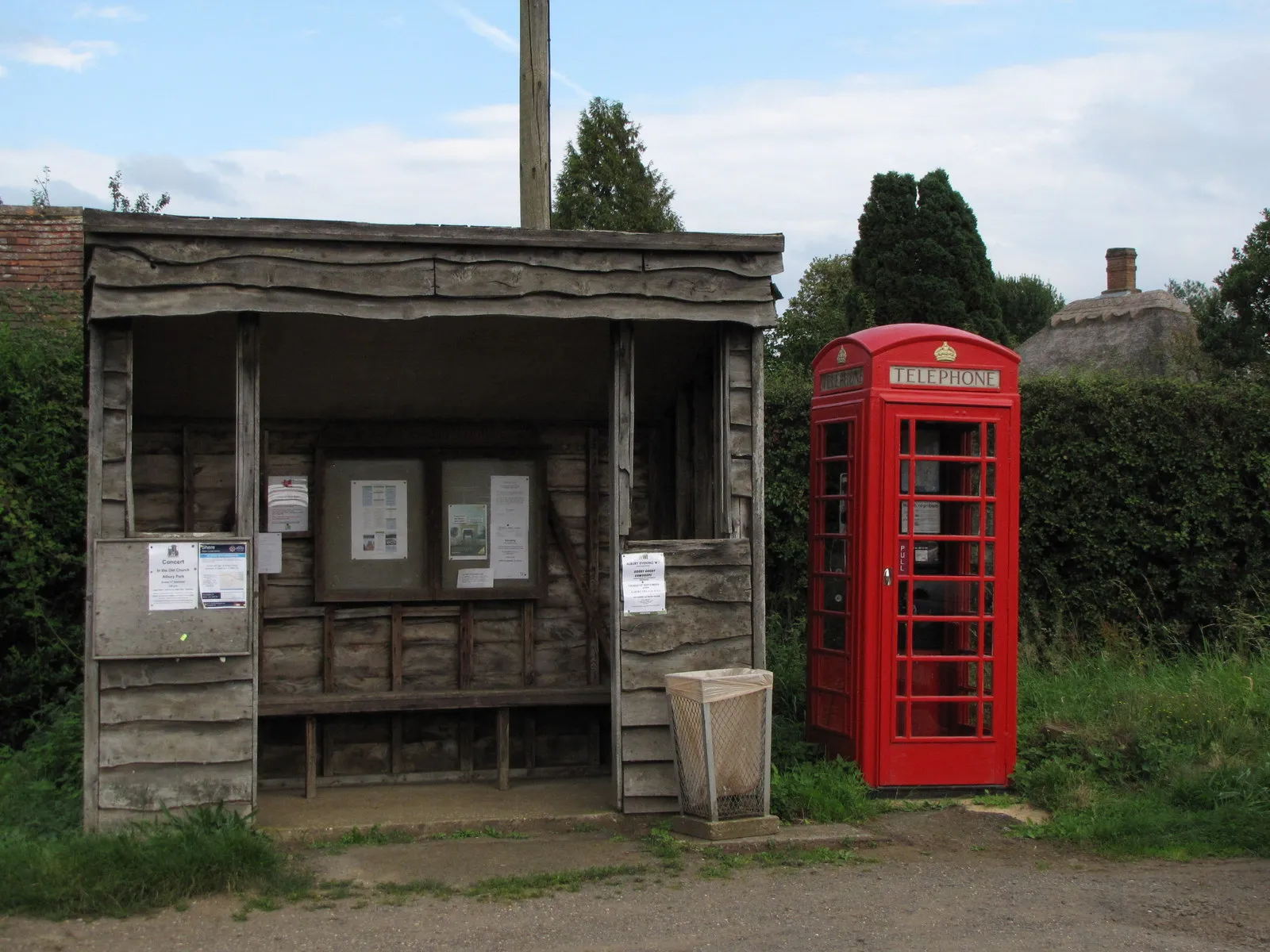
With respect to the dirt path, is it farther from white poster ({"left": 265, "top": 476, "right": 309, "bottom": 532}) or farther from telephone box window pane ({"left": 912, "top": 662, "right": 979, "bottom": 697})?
white poster ({"left": 265, "top": 476, "right": 309, "bottom": 532})

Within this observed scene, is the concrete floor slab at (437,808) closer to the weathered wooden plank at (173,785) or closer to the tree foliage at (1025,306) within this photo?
the weathered wooden plank at (173,785)

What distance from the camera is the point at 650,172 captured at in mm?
32500

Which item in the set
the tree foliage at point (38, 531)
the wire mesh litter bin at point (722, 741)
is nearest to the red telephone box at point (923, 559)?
the wire mesh litter bin at point (722, 741)

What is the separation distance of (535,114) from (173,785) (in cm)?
514

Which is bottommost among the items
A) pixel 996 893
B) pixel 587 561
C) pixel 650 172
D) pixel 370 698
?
pixel 996 893

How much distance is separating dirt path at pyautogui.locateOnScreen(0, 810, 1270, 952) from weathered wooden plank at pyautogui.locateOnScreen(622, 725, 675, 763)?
25.1 inches

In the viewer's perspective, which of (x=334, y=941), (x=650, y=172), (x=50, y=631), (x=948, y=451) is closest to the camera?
(x=334, y=941)

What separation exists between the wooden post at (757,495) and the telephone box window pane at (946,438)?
3.37 feet

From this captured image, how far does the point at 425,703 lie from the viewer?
7410 millimetres

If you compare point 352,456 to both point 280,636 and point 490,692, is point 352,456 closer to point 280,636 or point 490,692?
point 280,636

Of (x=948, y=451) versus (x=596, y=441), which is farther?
(x=596, y=441)

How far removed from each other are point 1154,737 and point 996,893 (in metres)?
2.32

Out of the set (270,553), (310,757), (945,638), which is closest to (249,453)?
(270,553)

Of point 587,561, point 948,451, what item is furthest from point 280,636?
point 948,451
